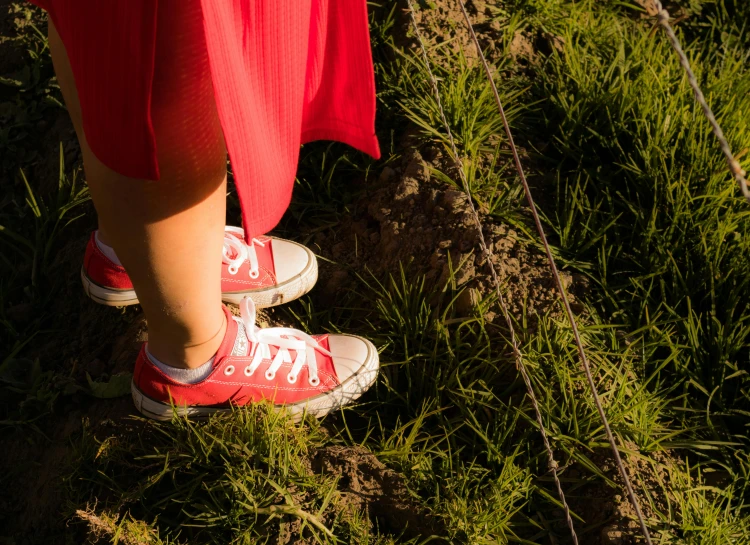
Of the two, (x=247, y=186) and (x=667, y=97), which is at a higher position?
(x=247, y=186)

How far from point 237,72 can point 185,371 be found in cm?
74

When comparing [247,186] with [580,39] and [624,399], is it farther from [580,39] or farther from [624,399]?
[580,39]

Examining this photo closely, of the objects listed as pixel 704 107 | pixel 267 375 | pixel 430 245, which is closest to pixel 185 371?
pixel 267 375

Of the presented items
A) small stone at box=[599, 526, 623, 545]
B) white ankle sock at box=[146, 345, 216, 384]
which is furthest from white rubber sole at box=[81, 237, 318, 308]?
small stone at box=[599, 526, 623, 545]

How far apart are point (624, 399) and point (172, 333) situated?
1.03 m

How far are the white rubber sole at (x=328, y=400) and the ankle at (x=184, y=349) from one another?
0.14 metres

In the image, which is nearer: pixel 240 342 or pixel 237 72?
pixel 237 72

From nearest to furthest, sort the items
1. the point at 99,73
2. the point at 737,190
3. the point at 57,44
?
the point at 99,73
the point at 57,44
the point at 737,190

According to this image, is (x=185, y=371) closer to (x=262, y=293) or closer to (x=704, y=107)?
(x=262, y=293)

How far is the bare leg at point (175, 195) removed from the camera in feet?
3.22

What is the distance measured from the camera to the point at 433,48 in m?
2.15

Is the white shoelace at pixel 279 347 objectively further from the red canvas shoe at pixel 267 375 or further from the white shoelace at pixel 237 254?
the white shoelace at pixel 237 254

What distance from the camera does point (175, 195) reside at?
1.10m

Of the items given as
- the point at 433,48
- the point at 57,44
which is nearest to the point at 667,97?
the point at 433,48
